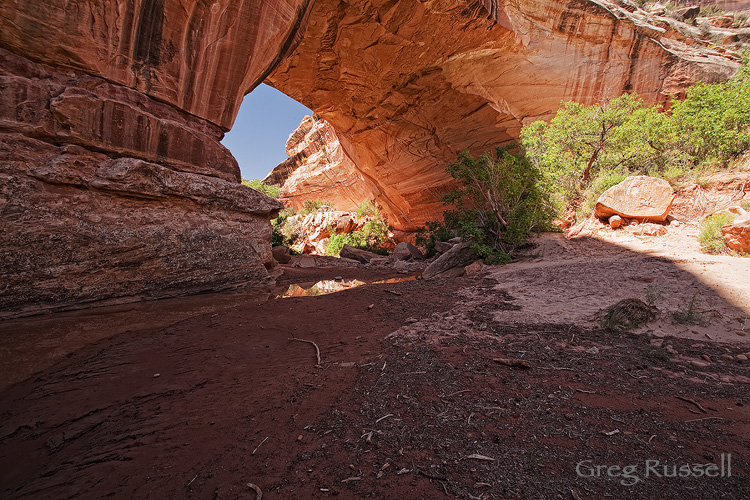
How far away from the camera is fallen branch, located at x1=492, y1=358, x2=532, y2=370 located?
2434 millimetres

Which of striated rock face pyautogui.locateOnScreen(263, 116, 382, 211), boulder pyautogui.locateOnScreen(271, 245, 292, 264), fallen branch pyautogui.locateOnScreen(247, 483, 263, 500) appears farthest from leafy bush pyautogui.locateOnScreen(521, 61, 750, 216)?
striated rock face pyautogui.locateOnScreen(263, 116, 382, 211)

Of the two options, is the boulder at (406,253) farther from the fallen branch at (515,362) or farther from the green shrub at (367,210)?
the fallen branch at (515,362)

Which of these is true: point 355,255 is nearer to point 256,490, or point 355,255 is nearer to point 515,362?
point 515,362

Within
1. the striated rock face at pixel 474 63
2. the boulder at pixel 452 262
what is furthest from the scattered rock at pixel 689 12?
the boulder at pixel 452 262

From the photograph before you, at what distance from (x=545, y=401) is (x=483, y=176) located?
853cm

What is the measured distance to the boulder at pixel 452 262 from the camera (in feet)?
29.3

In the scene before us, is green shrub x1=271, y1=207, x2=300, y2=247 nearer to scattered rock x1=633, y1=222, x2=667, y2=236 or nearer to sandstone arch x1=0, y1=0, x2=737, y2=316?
sandstone arch x1=0, y1=0, x2=737, y2=316

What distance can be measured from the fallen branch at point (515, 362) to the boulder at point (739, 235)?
23.5 ft

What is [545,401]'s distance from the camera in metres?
1.92

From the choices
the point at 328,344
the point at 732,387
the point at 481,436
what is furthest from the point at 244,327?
the point at 732,387

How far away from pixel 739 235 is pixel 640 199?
2.69 m

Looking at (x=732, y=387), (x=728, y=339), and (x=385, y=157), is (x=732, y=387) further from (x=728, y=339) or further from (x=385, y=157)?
(x=385, y=157)

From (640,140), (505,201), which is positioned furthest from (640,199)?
(640,140)

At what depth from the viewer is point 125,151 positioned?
232 inches
